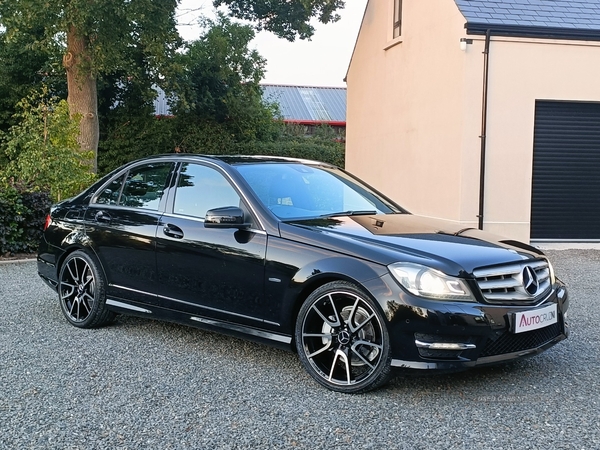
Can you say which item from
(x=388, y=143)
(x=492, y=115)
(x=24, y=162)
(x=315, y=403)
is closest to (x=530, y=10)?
(x=492, y=115)

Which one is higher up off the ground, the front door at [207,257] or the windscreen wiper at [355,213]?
the windscreen wiper at [355,213]

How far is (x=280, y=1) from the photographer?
2381 centimetres

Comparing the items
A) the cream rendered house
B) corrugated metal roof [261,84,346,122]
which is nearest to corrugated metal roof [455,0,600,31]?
the cream rendered house

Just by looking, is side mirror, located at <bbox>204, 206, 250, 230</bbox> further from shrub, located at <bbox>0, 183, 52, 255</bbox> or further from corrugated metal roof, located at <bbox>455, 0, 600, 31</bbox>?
corrugated metal roof, located at <bbox>455, 0, 600, 31</bbox>

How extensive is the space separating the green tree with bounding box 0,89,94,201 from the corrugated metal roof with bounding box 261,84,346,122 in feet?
89.8

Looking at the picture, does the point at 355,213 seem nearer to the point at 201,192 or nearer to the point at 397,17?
the point at 201,192

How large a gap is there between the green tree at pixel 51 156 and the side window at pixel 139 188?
18.5ft

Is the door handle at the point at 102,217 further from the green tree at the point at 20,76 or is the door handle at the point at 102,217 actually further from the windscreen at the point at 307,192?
the green tree at the point at 20,76

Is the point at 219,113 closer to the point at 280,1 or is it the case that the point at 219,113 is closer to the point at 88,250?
the point at 280,1

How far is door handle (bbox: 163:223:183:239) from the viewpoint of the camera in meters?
5.17

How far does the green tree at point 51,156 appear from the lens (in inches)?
445

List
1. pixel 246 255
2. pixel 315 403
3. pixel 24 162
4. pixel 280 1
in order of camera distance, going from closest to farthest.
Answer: pixel 315 403, pixel 246 255, pixel 24 162, pixel 280 1

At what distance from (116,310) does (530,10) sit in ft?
33.8

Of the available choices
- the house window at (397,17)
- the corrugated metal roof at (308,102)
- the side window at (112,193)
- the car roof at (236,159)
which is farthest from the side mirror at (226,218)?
the corrugated metal roof at (308,102)
